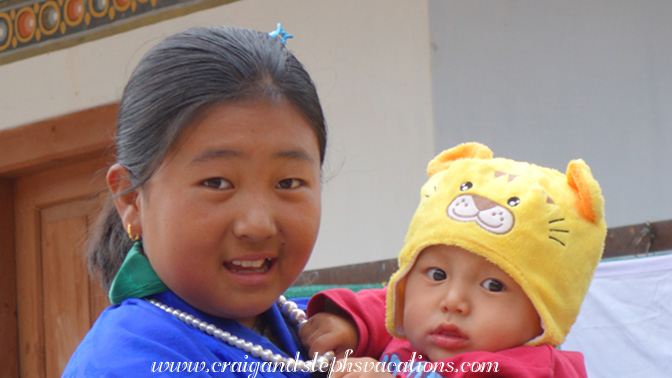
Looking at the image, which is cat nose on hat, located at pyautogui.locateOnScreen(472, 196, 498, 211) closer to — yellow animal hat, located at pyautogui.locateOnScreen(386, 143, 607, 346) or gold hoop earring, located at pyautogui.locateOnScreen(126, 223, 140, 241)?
yellow animal hat, located at pyautogui.locateOnScreen(386, 143, 607, 346)

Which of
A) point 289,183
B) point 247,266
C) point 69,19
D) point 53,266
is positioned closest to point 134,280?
point 247,266

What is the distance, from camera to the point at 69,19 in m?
4.24

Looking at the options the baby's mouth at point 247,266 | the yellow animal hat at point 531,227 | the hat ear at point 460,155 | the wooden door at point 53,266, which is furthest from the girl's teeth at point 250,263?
the wooden door at point 53,266

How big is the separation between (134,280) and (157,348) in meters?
0.19

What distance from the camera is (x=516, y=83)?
11.2 feet

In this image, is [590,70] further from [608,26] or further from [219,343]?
[219,343]

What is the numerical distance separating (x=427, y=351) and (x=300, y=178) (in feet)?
1.40

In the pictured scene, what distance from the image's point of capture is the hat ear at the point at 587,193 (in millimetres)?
1554

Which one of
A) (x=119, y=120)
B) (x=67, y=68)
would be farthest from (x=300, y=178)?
(x=67, y=68)

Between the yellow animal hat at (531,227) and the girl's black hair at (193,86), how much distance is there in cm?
28

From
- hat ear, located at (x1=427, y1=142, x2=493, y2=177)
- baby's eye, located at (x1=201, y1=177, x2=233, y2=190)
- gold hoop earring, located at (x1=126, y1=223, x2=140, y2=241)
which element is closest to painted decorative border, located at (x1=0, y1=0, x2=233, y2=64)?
hat ear, located at (x1=427, y1=142, x2=493, y2=177)

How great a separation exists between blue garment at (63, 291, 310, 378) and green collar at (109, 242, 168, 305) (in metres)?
0.02

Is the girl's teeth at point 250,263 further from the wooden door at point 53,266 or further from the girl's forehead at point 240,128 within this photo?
the wooden door at point 53,266

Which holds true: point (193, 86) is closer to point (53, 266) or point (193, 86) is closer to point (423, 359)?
point (423, 359)
